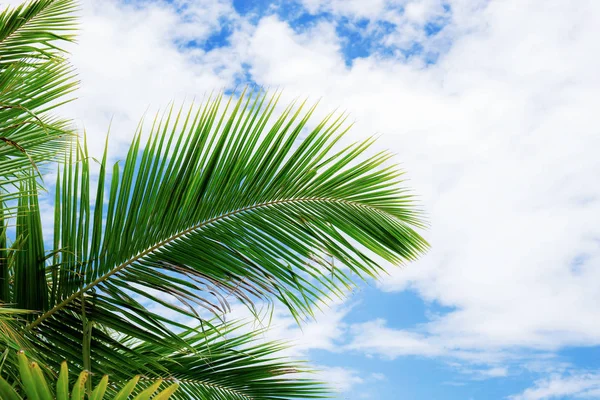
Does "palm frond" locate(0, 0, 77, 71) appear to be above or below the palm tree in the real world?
above

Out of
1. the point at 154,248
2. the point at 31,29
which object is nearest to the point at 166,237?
the point at 154,248

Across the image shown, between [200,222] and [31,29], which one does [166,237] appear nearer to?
[200,222]

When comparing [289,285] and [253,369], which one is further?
[253,369]

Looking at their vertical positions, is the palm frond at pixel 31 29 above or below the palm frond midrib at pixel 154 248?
above

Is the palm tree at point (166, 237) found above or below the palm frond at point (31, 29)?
below

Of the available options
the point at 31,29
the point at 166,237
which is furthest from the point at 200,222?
the point at 31,29

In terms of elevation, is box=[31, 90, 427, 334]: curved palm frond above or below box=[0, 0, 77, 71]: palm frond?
below

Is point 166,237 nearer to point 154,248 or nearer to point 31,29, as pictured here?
point 154,248

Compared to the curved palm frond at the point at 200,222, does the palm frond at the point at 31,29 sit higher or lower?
higher

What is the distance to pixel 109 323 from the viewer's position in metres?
2.24

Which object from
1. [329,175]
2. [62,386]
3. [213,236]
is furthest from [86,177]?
[62,386]

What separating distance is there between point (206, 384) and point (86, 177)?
4.03 ft

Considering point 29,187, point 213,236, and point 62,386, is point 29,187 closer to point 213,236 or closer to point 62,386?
point 213,236

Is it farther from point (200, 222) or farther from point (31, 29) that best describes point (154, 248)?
point (31, 29)
